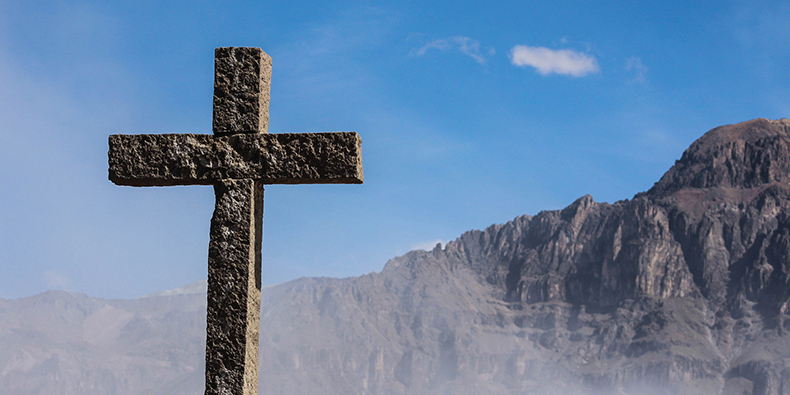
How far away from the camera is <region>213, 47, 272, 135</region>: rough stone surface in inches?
328

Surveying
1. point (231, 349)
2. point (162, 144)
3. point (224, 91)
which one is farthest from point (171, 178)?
point (231, 349)

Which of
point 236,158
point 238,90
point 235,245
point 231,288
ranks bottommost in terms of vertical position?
point 231,288

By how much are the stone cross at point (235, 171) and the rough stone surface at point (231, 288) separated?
0.03 ft

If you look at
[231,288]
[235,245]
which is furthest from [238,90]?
[231,288]

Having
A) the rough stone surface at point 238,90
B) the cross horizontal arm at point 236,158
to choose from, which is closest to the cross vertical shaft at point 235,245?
the rough stone surface at point 238,90

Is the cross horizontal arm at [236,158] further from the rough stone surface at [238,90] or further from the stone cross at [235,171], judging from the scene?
the rough stone surface at [238,90]

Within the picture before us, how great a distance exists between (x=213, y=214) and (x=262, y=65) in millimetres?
1651

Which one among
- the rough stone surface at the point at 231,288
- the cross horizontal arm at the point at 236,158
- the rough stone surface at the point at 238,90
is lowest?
the rough stone surface at the point at 231,288

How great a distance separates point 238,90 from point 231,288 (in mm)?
2062

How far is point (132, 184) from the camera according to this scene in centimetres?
867

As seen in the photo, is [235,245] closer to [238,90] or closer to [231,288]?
[231,288]

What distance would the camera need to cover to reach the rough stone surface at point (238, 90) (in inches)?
328

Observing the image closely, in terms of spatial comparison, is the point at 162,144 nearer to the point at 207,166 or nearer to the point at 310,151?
the point at 207,166

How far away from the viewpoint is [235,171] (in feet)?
27.2
